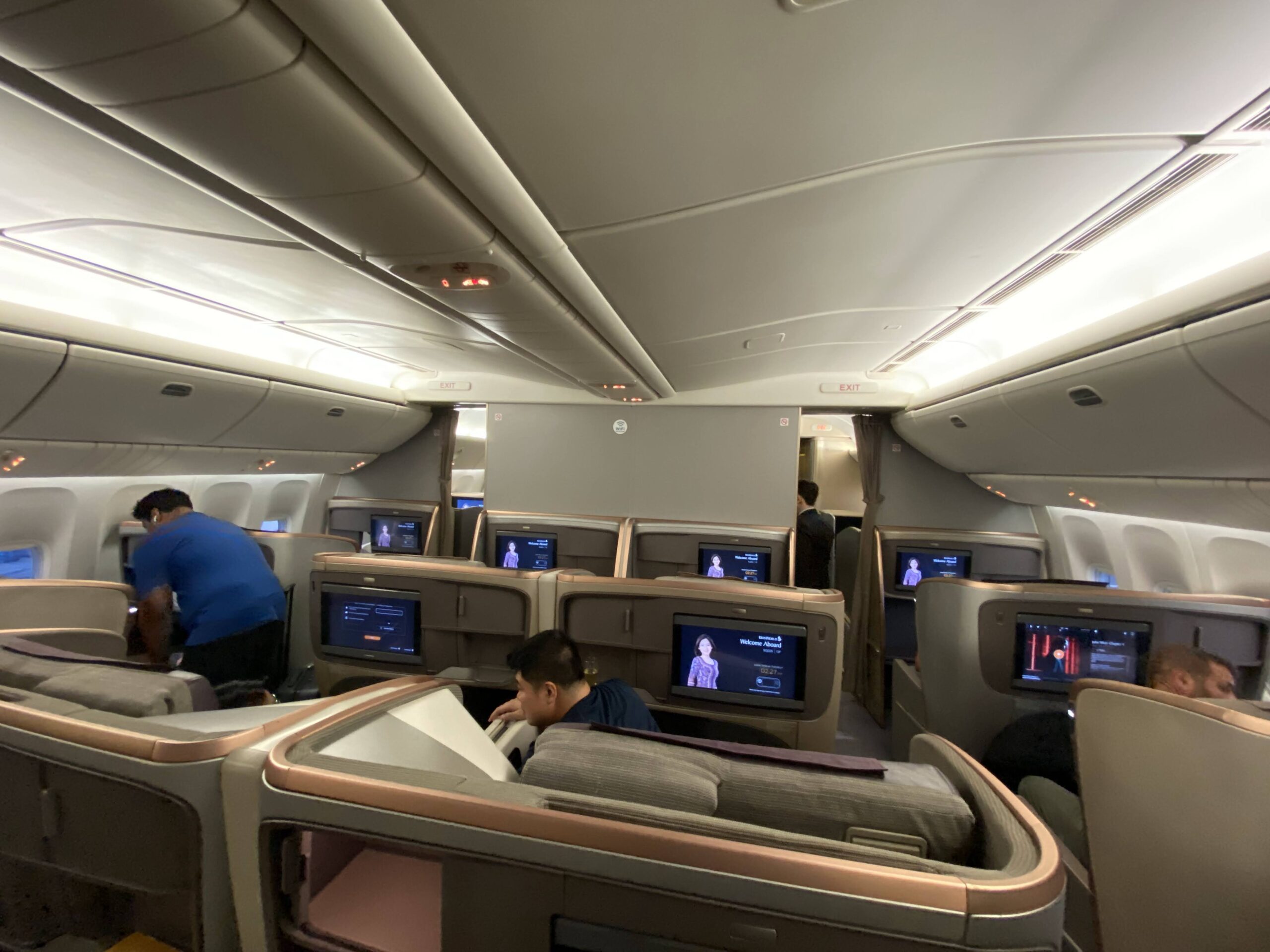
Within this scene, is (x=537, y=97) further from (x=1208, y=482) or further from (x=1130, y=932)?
(x=1208, y=482)

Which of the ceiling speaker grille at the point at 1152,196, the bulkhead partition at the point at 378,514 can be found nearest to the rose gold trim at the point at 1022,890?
the ceiling speaker grille at the point at 1152,196

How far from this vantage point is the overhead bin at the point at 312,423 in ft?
15.9

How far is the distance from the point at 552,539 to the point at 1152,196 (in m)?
5.18

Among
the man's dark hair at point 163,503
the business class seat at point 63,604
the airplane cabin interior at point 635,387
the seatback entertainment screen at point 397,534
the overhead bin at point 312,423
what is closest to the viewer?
the airplane cabin interior at point 635,387

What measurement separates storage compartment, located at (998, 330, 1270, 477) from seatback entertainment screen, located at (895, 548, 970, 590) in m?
2.56

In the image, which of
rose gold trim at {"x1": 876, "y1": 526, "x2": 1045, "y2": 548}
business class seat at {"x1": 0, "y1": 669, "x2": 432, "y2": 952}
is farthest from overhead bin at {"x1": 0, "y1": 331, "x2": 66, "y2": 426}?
rose gold trim at {"x1": 876, "y1": 526, "x2": 1045, "y2": 548}

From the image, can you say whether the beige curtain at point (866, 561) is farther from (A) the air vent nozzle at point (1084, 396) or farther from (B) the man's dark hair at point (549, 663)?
(B) the man's dark hair at point (549, 663)

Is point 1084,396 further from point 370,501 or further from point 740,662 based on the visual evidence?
point 370,501

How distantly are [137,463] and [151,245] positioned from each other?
3.23 meters

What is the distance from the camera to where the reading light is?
1.85 m

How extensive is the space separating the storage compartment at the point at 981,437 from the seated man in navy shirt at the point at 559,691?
9.85ft

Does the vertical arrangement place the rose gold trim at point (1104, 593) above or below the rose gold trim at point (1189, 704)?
above

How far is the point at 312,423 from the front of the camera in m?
5.59

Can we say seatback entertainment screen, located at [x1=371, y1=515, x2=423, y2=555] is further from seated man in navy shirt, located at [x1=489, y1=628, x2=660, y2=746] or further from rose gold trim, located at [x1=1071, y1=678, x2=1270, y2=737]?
rose gold trim, located at [x1=1071, y1=678, x2=1270, y2=737]
